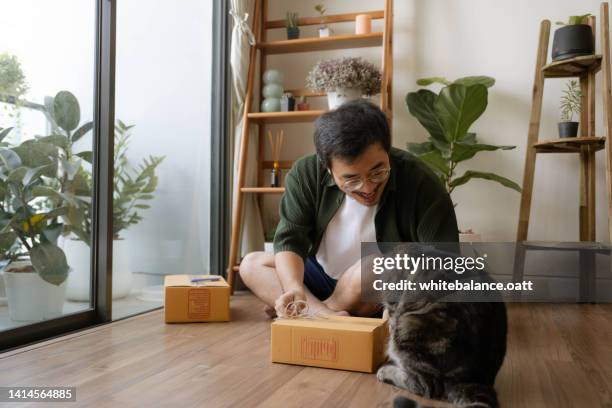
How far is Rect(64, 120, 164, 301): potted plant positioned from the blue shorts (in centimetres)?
82

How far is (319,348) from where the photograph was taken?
142 centimetres

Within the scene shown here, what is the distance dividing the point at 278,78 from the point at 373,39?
0.59 meters

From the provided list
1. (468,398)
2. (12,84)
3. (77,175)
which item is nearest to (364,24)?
(77,175)

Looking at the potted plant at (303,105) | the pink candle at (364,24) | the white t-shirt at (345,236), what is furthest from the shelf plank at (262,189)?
the pink candle at (364,24)

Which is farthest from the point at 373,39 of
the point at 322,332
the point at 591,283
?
the point at 322,332

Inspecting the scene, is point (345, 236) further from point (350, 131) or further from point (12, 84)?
point (12, 84)

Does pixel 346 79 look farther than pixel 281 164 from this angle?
No

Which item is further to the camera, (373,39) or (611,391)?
(373,39)

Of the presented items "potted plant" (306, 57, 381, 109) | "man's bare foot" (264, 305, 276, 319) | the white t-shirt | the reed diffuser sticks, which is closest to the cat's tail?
the white t-shirt

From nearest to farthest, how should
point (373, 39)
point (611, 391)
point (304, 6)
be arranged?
point (611, 391) < point (373, 39) < point (304, 6)

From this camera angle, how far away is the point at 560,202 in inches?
110

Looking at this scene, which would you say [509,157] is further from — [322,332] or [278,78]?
[322,332]

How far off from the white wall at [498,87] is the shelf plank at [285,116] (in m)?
0.53

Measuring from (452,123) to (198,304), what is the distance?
151 centimetres
